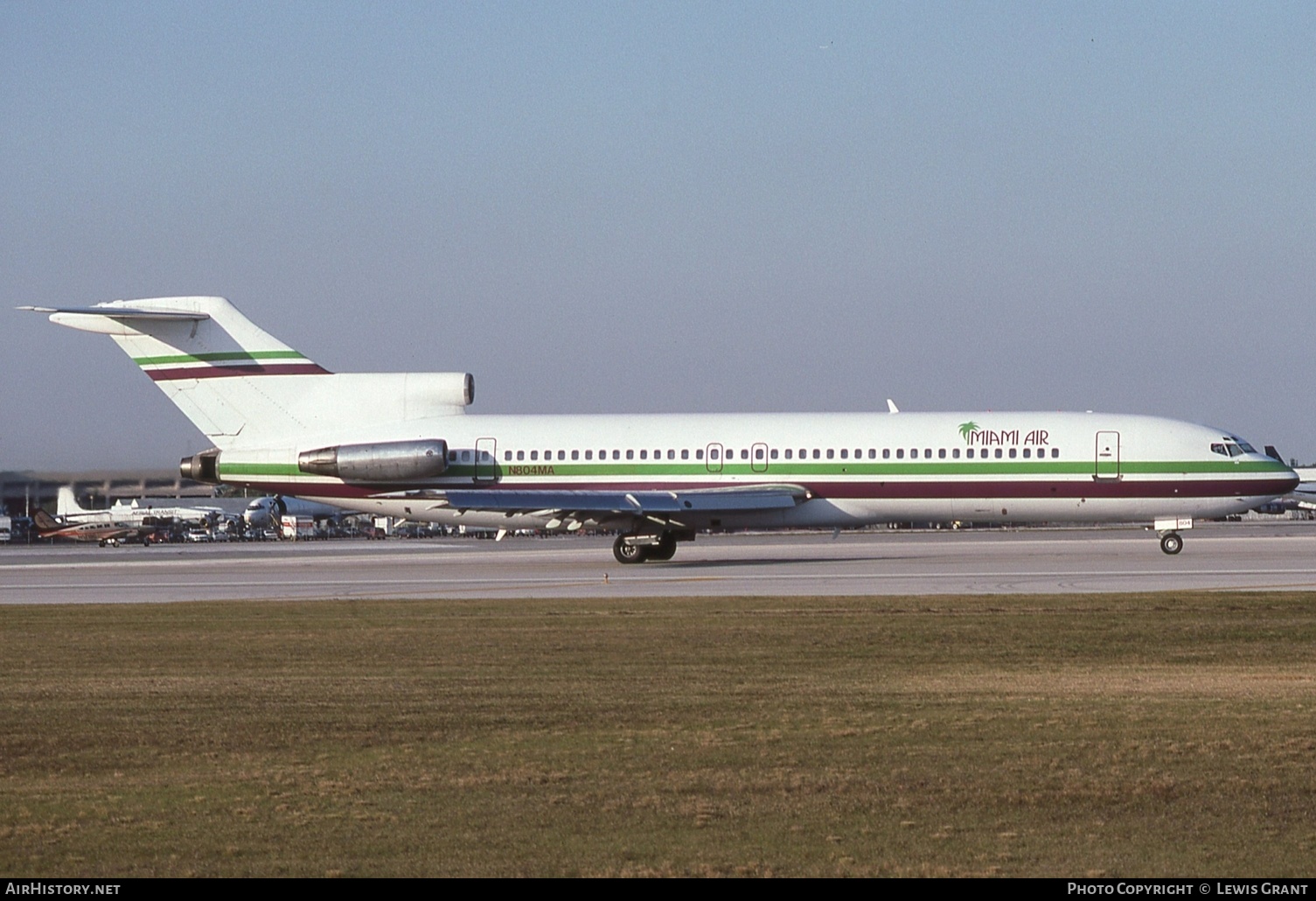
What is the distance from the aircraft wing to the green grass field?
15881 mm

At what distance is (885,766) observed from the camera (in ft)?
33.0

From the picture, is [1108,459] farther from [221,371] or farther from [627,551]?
[221,371]

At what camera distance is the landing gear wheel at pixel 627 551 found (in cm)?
3756

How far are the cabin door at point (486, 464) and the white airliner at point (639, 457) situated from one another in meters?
0.05

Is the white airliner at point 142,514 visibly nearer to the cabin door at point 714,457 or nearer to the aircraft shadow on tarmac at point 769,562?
the aircraft shadow on tarmac at point 769,562

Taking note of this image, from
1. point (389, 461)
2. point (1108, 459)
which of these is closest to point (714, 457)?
point (389, 461)

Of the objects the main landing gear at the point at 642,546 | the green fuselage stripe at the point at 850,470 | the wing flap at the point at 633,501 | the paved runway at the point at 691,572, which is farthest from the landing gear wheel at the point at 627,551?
the green fuselage stripe at the point at 850,470

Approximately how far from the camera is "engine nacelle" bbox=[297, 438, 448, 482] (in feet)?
126

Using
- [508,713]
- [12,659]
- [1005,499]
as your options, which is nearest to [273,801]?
[508,713]

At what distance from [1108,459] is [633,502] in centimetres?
1210

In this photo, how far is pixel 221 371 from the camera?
3956 centimetres

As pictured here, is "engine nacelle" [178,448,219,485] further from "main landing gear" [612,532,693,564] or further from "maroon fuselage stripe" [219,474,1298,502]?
"maroon fuselage stripe" [219,474,1298,502]

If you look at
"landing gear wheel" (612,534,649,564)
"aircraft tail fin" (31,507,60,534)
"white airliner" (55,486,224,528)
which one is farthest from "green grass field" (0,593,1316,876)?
"white airliner" (55,486,224,528)
